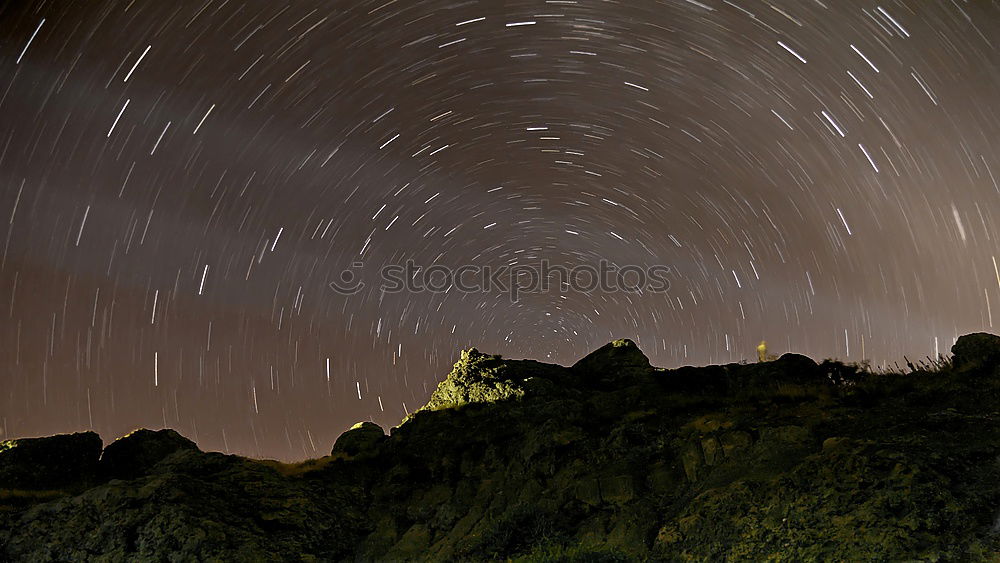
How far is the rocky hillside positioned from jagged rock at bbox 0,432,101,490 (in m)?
0.05

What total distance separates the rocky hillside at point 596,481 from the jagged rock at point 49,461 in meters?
0.05

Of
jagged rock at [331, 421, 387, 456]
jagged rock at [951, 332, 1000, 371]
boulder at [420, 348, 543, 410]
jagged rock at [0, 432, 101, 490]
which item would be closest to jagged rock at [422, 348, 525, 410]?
boulder at [420, 348, 543, 410]

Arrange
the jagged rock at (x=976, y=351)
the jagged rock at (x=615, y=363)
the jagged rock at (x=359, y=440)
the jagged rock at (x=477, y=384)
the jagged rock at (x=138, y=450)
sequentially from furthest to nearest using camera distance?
the jagged rock at (x=615, y=363)
the jagged rock at (x=477, y=384)
the jagged rock at (x=138, y=450)
the jagged rock at (x=359, y=440)
the jagged rock at (x=976, y=351)

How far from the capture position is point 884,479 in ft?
23.7

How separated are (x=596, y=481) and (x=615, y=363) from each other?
24.0ft

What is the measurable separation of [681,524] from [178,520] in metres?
8.40

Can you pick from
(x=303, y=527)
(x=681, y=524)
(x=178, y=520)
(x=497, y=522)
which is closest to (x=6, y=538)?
(x=178, y=520)

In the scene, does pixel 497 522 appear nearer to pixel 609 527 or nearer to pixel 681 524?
pixel 609 527

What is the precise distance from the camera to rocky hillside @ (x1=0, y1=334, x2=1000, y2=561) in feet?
23.4

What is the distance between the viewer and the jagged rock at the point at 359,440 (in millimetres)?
14742

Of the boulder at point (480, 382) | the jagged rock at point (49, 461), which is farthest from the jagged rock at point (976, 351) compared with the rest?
the jagged rock at point (49, 461)

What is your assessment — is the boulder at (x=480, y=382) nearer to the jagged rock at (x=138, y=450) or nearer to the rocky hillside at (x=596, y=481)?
the rocky hillside at (x=596, y=481)

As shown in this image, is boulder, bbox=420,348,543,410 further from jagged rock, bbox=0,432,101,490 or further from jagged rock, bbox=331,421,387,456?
jagged rock, bbox=0,432,101,490

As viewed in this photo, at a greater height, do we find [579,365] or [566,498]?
[579,365]
